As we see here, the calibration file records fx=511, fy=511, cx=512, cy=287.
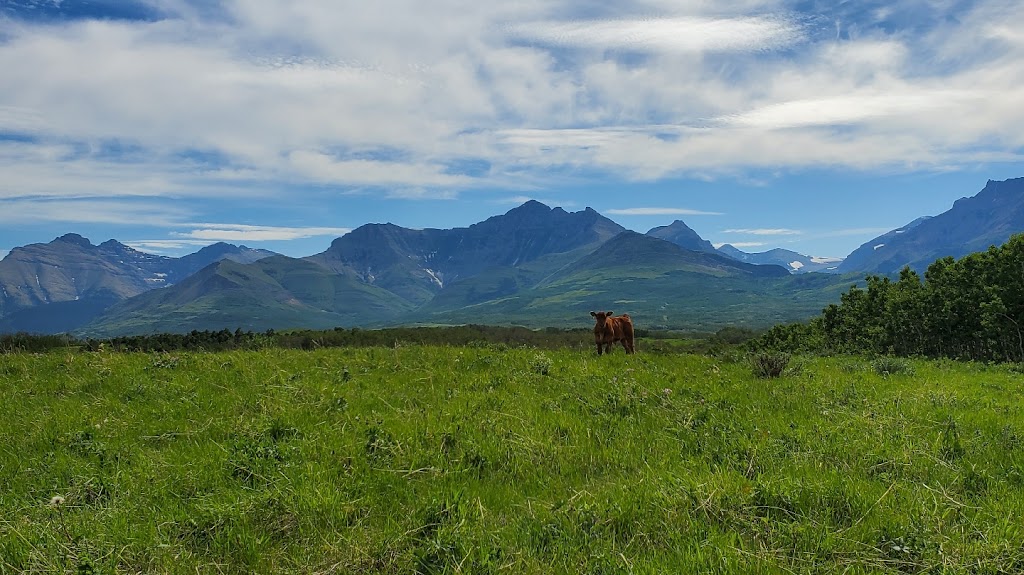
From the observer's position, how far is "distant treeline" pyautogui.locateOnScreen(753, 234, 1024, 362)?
Result: 40531 mm

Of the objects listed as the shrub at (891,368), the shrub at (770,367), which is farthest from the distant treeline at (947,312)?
Result: the shrub at (770,367)

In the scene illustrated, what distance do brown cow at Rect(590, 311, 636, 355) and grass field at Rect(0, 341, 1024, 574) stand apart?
10198mm

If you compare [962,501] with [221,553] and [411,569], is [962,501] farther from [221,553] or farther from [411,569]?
[221,553]

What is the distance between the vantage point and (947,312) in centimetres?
4841

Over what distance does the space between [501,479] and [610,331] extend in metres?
16.7

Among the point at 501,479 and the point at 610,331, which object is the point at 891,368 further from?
the point at 501,479

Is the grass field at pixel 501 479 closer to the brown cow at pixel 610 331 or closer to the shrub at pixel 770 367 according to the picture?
the shrub at pixel 770 367

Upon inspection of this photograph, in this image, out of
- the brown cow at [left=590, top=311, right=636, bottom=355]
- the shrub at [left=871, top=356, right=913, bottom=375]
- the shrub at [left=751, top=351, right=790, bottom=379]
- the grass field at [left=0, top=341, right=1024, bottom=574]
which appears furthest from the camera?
the brown cow at [left=590, top=311, right=636, bottom=355]

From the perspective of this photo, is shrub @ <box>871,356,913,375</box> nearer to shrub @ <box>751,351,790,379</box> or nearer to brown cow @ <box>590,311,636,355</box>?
shrub @ <box>751,351,790,379</box>

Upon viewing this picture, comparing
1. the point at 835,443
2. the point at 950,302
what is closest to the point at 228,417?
the point at 835,443

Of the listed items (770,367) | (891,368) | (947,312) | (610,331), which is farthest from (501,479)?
(947,312)

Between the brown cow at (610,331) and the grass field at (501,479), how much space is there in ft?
33.5

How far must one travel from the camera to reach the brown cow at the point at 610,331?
23031 mm

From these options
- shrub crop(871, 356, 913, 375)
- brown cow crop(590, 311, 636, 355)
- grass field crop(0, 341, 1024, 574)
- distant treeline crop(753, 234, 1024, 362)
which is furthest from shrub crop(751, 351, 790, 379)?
distant treeline crop(753, 234, 1024, 362)
